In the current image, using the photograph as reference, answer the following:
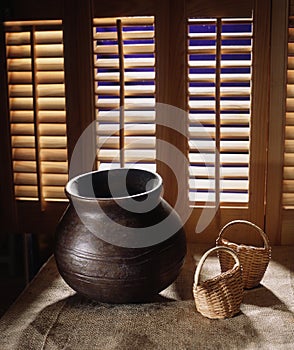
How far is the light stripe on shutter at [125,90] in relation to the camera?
1.80m

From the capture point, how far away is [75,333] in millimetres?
1431

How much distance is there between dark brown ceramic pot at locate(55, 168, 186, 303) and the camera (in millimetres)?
1473

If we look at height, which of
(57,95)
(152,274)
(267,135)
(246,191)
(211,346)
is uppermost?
(57,95)

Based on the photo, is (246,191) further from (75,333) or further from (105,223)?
(75,333)

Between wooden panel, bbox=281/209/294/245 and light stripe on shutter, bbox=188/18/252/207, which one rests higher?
light stripe on shutter, bbox=188/18/252/207

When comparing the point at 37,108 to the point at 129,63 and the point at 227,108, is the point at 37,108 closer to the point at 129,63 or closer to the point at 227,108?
the point at 129,63

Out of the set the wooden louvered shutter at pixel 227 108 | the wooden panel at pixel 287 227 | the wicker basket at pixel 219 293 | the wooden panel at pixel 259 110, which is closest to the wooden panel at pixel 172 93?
the wooden louvered shutter at pixel 227 108

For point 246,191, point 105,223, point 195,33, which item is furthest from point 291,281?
point 195,33

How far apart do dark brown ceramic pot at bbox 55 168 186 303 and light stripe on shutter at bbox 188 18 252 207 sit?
1.15 ft

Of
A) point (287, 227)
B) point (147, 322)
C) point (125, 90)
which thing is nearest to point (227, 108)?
point (125, 90)

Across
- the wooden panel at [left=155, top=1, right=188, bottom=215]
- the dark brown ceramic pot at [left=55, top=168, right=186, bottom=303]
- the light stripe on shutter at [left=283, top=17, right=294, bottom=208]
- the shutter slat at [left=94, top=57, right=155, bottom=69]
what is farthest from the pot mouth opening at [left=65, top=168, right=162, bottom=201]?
the light stripe on shutter at [left=283, top=17, right=294, bottom=208]

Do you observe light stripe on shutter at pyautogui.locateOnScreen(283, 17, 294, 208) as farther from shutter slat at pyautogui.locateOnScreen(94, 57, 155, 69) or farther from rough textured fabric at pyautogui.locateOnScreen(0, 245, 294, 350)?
shutter slat at pyautogui.locateOnScreen(94, 57, 155, 69)

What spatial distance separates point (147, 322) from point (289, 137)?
2.34 feet

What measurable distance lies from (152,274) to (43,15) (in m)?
0.84
